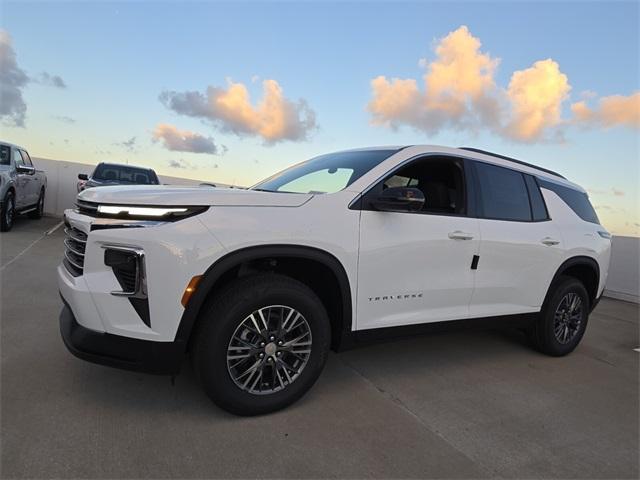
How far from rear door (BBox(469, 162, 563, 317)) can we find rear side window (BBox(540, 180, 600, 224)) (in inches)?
12.4

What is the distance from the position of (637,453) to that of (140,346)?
10.0 feet

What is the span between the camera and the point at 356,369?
11.9 ft

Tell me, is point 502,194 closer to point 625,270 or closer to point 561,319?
point 561,319

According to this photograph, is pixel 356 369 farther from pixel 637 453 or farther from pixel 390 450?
pixel 637 453

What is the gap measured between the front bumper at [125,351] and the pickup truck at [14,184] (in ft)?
24.4

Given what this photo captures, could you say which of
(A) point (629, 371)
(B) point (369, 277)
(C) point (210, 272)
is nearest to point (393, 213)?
(B) point (369, 277)

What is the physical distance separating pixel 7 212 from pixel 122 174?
230 cm

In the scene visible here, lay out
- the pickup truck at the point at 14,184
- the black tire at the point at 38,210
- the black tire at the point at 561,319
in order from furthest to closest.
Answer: the black tire at the point at 38,210, the pickup truck at the point at 14,184, the black tire at the point at 561,319

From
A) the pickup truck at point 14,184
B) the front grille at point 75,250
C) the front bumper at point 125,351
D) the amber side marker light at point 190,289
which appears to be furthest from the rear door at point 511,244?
the pickup truck at point 14,184

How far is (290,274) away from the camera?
9.78 ft

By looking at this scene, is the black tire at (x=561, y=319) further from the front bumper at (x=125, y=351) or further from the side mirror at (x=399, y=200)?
the front bumper at (x=125, y=351)

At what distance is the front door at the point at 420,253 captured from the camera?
294cm

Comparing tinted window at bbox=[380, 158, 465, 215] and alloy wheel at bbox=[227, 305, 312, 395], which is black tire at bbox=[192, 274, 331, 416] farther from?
tinted window at bbox=[380, 158, 465, 215]

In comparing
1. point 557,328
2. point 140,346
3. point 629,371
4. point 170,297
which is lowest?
point 629,371
